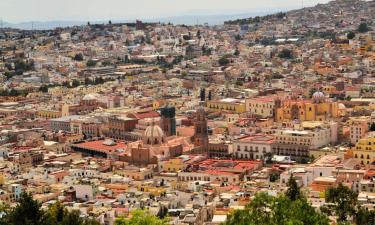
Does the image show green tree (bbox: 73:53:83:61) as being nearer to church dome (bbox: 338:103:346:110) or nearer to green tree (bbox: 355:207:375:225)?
church dome (bbox: 338:103:346:110)

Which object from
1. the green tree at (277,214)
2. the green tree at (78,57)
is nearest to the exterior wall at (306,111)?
the green tree at (277,214)

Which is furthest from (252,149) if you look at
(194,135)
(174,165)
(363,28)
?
(363,28)

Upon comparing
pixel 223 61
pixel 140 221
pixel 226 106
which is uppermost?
pixel 140 221

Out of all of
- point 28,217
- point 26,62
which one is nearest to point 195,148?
point 28,217

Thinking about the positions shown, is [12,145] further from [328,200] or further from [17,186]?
[328,200]

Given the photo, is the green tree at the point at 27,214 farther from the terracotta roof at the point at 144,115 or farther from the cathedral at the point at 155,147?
the terracotta roof at the point at 144,115

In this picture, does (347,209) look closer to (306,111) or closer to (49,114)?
(306,111)
